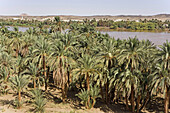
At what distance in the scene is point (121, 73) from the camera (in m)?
33.6

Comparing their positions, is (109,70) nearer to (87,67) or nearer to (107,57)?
(107,57)

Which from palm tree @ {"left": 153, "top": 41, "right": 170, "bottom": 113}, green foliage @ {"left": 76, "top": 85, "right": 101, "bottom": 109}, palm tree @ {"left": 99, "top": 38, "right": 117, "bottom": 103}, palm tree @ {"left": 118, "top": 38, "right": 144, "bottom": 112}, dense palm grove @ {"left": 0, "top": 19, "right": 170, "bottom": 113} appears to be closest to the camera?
palm tree @ {"left": 153, "top": 41, "right": 170, "bottom": 113}

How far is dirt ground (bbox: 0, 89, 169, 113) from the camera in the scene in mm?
32741

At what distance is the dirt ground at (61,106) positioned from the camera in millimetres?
32741

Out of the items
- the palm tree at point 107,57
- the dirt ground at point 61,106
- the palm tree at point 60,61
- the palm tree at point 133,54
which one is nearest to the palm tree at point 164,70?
the palm tree at point 133,54

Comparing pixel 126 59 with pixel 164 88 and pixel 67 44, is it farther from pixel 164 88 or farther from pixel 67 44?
pixel 67 44

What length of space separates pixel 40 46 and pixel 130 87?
19124 millimetres

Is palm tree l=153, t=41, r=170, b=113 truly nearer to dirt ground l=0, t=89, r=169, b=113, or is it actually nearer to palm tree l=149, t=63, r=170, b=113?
palm tree l=149, t=63, r=170, b=113

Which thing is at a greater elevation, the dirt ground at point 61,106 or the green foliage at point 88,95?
the green foliage at point 88,95

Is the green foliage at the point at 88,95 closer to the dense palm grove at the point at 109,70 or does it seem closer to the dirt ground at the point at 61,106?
the dense palm grove at the point at 109,70

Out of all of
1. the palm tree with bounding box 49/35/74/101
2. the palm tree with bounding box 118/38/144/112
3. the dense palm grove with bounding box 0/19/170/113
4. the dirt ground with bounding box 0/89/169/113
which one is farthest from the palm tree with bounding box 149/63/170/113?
the palm tree with bounding box 49/35/74/101

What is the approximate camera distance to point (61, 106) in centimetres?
3638

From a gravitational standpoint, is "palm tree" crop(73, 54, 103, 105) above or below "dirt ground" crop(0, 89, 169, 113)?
above

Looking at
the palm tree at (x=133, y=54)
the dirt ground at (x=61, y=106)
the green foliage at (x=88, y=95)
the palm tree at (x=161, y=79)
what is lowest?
the dirt ground at (x=61, y=106)
